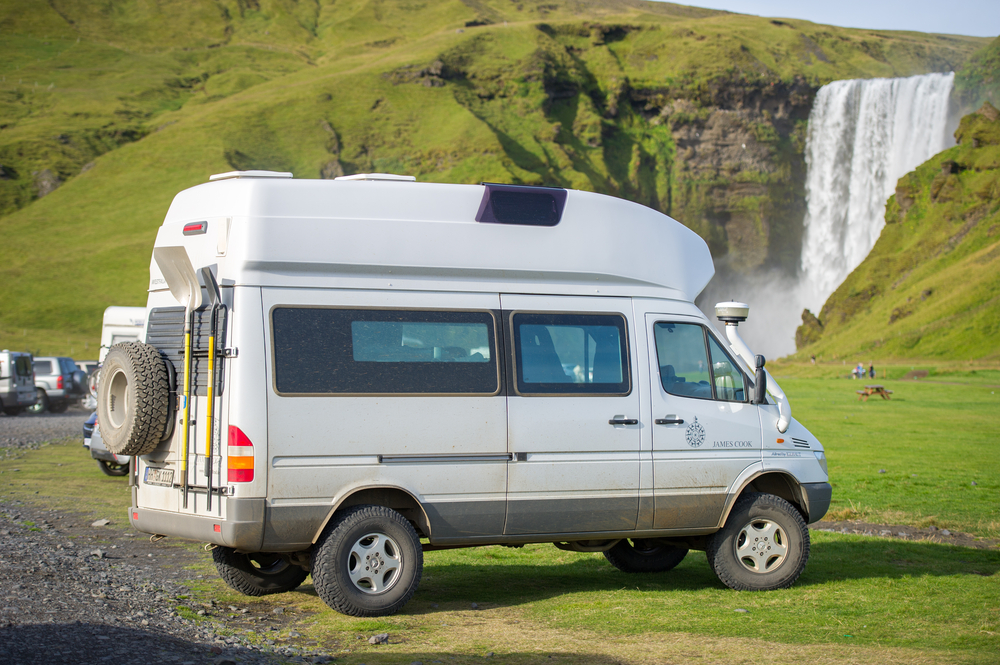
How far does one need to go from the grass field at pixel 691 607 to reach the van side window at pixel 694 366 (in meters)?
1.86

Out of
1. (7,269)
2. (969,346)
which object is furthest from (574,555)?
(7,269)

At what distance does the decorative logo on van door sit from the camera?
8391 mm

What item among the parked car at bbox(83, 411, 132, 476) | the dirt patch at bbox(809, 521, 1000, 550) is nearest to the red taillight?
the dirt patch at bbox(809, 521, 1000, 550)

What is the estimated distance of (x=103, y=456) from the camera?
635 inches

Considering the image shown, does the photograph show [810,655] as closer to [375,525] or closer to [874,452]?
[375,525]

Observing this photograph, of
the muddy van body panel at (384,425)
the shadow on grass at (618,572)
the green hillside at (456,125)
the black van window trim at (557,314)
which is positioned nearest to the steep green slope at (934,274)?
the green hillside at (456,125)

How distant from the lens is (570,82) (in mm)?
149625

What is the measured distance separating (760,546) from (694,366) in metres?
1.79

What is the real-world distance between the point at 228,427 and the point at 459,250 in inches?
93.8

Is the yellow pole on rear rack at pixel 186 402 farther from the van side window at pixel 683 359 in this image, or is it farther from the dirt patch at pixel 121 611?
the van side window at pixel 683 359

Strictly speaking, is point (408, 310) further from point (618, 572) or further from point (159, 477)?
point (618, 572)

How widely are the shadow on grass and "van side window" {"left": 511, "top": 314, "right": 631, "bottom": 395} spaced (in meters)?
1.96

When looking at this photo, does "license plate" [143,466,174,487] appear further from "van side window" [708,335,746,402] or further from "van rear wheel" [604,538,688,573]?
"van side window" [708,335,746,402]

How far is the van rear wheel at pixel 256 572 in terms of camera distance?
8086 mm
